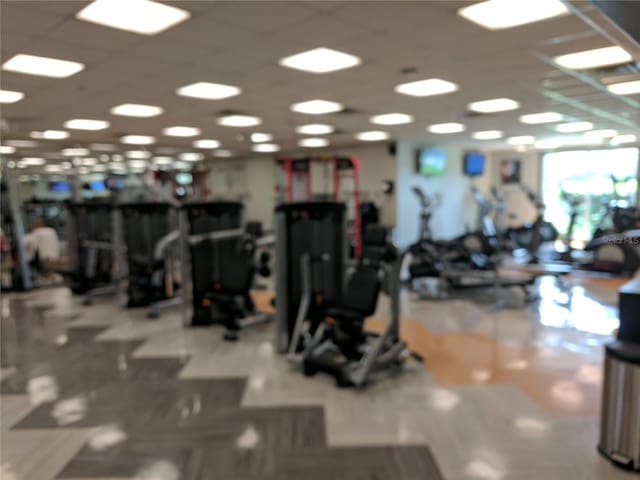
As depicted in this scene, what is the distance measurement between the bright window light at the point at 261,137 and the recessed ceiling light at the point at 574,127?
621 centimetres

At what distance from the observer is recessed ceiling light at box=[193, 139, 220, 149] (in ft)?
35.4

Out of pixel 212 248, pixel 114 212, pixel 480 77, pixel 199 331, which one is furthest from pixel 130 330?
pixel 480 77

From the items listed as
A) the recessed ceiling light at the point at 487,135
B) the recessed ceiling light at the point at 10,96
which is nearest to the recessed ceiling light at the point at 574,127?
the recessed ceiling light at the point at 487,135

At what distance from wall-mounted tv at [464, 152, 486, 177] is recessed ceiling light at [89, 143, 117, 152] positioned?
9920 millimetres

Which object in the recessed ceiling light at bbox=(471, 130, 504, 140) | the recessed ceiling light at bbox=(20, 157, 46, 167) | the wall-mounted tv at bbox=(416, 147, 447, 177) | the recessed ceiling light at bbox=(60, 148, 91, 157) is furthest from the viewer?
the recessed ceiling light at bbox=(20, 157, 46, 167)

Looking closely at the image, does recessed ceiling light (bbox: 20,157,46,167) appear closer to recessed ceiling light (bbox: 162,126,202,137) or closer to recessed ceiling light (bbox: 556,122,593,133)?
recessed ceiling light (bbox: 162,126,202,137)

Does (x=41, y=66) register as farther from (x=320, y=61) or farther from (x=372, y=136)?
(x=372, y=136)

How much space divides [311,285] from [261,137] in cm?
688

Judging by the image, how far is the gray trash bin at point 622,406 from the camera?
2273mm

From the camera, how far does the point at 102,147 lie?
454 inches

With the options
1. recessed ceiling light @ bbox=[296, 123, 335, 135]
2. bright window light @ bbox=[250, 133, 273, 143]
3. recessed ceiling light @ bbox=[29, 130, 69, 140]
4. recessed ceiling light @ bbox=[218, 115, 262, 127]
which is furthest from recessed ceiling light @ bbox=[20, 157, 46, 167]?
recessed ceiling light @ bbox=[296, 123, 335, 135]

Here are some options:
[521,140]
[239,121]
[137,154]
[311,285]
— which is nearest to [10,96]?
[239,121]

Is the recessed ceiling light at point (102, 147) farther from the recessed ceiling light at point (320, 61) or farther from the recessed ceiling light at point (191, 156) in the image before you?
the recessed ceiling light at point (320, 61)

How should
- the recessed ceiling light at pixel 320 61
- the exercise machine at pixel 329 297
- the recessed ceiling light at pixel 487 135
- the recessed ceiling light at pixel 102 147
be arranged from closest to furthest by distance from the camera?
the exercise machine at pixel 329 297 < the recessed ceiling light at pixel 320 61 < the recessed ceiling light at pixel 487 135 < the recessed ceiling light at pixel 102 147
